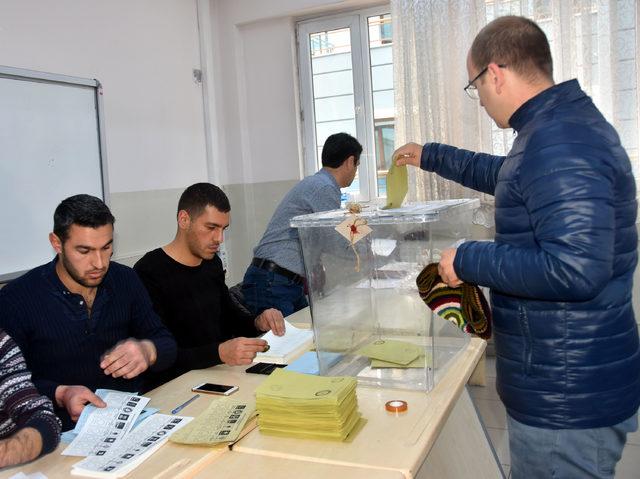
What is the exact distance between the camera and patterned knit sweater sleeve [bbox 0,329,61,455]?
1306mm

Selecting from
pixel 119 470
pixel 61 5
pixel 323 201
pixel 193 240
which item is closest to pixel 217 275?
pixel 193 240

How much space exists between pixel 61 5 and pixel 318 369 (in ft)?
8.31

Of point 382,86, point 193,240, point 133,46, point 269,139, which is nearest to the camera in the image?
point 193,240

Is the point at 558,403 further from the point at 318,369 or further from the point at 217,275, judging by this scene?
the point at 217,275

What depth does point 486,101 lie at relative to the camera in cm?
138

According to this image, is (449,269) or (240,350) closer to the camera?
(449,269)

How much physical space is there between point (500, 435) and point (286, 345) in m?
1.31

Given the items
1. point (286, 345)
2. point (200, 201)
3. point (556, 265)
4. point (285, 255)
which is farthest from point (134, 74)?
point (556, 265)

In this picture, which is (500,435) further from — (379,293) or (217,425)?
(217,425)

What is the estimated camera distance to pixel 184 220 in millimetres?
2145

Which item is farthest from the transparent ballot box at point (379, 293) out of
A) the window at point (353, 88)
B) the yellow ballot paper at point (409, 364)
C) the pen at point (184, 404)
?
the window at point (353, 88)

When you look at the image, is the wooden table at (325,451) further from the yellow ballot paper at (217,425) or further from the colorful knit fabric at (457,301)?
the colorful knit fabric at (457,301)

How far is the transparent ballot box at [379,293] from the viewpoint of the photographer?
1.55 meters

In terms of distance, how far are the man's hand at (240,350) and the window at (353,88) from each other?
2.42 meters
